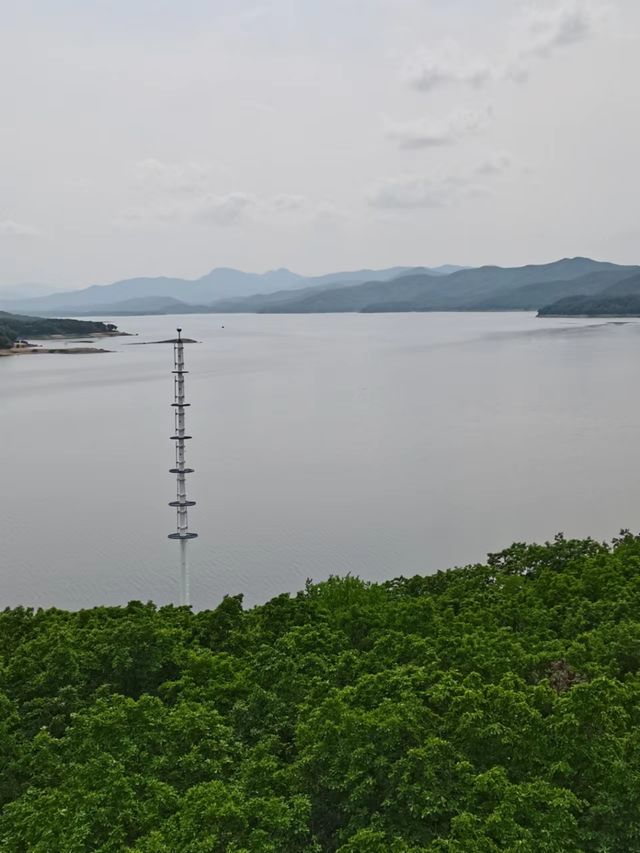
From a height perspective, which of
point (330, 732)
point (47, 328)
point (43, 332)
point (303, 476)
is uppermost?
point (47, 328)

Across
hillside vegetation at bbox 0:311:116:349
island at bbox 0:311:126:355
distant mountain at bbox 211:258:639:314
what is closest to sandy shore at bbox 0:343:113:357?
island at bbox 0:311:126:355

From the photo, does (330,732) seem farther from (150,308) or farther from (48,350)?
(150,308)

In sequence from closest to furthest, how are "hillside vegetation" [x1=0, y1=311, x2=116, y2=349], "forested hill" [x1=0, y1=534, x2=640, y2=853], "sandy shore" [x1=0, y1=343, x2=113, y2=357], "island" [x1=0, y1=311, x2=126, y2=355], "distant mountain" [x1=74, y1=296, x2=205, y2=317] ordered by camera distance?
"forested hill" [x1=0, y1=534, x2=640, y2=853], "sandy shore" [x1=0, y1=343, x2=113, y2=357], "island" [x1=0, y1=311, x2=126, y2=355], "hillside vegetation" [x1=0, y1=311, x2=116, y2=349], "distant mountain" [x1=74, y1=296, x2=205, y2=317]

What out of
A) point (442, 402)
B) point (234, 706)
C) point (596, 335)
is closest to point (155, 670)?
point (234, 706)

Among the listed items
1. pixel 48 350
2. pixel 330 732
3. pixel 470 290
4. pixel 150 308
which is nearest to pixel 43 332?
pixel 48 350

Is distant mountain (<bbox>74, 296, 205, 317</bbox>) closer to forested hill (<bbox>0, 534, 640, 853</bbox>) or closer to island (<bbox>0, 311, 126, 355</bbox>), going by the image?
island (<bbox>0, 311, 126, 355</bbox>)

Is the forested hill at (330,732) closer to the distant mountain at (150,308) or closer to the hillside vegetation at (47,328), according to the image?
the hillside vegetation at (47,328)
